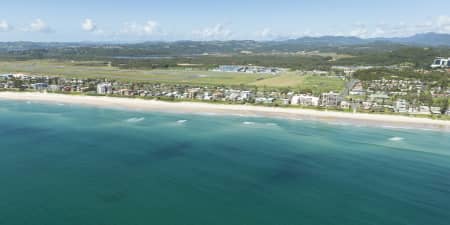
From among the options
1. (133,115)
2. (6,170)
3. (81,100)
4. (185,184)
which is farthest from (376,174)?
(81,100)

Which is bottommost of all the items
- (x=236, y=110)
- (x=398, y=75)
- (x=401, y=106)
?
(x=236, y=110)

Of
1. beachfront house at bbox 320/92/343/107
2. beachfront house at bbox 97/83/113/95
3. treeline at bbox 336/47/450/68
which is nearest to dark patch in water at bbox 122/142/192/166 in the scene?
beachfront house at bbox 320/92/343/107

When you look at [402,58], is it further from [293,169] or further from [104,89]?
[293,169]

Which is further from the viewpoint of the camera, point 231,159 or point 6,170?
point 231,159

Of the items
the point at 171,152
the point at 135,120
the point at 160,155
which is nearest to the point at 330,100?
the point at 135,120

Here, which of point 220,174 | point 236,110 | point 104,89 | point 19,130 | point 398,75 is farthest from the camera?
point 398,75

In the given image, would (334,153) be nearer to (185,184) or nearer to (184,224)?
(185,184)
